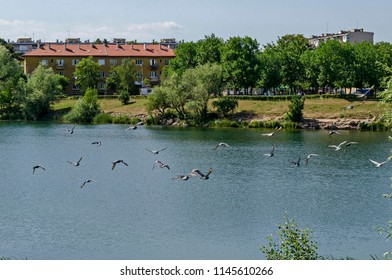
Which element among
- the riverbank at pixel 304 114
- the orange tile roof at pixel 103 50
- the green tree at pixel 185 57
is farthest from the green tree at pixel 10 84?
the green tree at pixel 185 57

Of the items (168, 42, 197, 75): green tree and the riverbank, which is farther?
(168, 42, 197, 75): green tree

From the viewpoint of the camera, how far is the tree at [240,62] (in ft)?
358

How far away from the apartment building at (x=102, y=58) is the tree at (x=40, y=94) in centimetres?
2454

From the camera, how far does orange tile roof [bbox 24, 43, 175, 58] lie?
143m

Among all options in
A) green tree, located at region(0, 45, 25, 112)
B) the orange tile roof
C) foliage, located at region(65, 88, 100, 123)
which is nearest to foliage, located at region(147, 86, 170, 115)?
foliage, located at region(65, 88, 100, 123)

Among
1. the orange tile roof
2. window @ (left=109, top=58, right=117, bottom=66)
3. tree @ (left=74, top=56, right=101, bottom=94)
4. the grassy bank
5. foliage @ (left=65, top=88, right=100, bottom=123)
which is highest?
the orange tile roof

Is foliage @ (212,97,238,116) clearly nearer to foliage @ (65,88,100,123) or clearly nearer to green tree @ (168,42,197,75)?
green tree @ (168,42,197,75)

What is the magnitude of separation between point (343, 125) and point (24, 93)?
48402mm

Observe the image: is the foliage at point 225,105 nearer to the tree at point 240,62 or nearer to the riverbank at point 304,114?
the riverbank at point 304,114

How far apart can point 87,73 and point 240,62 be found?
110 ft

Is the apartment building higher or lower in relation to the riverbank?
higher

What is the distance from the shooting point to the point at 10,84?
115m

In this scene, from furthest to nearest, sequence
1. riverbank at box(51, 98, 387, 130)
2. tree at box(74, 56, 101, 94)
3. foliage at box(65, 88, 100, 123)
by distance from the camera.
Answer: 1. tree at box(74, 56, 101, 94)
2. foliage at box(65, 88, 100, 123)
3. riverbank at box(51, 98, 387, 130)

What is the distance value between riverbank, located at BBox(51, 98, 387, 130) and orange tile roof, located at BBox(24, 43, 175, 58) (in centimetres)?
3455
